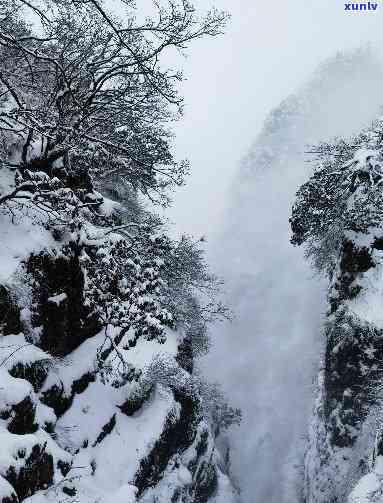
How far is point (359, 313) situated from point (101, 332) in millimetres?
8260

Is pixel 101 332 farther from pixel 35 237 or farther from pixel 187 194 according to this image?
pixel 187 194

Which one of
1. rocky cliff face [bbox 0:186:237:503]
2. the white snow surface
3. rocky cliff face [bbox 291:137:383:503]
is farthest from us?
the white snow surface

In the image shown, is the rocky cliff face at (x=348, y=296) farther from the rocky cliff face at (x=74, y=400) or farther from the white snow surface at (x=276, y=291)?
the rocky cliff face at (x=74, y=400)

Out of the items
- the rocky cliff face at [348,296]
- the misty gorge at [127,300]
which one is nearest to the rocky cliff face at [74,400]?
the misty gorge at [127,300]

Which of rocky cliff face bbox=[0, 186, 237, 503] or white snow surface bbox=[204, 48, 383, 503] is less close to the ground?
white snow surface bbox=[204, 48, 383, 503]

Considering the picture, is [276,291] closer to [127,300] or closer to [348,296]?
[348,296]

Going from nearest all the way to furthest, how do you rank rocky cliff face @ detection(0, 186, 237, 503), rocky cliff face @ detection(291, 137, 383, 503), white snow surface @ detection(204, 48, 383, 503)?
rocky cliff face @ detection(0, 186, 237, 503) < rocky cliff face @ detection(291, 137, 383, 503) < white snow surface @ detection(204, 48, 383, 503)

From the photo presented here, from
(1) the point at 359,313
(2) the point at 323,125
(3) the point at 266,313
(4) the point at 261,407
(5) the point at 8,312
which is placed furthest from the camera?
(2) the point at 323,125

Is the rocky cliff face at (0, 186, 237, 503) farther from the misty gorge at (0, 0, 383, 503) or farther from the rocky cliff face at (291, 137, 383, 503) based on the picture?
the rocky cliff face at (291, 137, 383, 503)

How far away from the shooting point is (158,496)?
35.3ft

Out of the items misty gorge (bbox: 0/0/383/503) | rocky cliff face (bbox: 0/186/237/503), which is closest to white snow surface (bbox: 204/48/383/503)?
misty gorge (bbox: 0/0/383/503)

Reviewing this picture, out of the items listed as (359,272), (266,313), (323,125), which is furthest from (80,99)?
(323,125)

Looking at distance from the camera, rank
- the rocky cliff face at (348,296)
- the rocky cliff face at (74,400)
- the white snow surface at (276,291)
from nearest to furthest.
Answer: the rocky cliff face at (74,400) → the rocky cliff face at (348,296) → the white snow surface at (276,291)

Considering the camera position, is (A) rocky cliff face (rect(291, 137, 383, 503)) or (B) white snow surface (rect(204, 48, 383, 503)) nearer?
(A) rocky cliff face (rect(291, 137, 383, 503))
